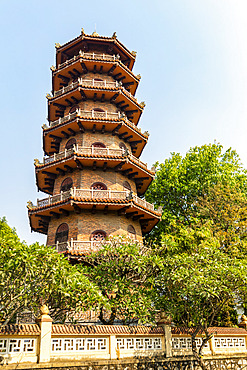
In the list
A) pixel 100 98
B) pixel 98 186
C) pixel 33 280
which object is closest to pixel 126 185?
pixel 98 186

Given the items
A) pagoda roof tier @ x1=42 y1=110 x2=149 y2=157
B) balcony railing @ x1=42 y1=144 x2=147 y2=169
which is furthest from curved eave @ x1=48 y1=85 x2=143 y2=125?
balcony railing @ x1=42 y1=144 x2=147 y2=169

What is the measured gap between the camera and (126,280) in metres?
12.5

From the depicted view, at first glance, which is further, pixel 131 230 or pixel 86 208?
pixel 131 230

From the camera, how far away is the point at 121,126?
66.7 ft

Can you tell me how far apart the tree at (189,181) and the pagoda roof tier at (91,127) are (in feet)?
16.8

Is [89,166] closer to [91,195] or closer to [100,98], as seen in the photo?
[91,195]

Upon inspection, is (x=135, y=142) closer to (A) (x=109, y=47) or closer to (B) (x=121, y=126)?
(B) (x=121, y=126)

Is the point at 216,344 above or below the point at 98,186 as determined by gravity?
below

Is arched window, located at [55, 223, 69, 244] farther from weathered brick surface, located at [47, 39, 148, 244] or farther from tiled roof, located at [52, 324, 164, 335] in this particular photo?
tiled roof, located at [52, 324, 164, 335]

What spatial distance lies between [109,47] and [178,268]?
1775 cm

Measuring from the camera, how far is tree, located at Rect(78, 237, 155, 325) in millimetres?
11781

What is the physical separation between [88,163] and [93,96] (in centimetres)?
541

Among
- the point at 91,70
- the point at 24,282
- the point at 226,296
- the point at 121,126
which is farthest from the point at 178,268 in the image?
the point at 91,70

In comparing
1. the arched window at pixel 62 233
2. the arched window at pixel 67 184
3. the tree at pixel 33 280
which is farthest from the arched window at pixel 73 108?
the tree at pixel 33 280
